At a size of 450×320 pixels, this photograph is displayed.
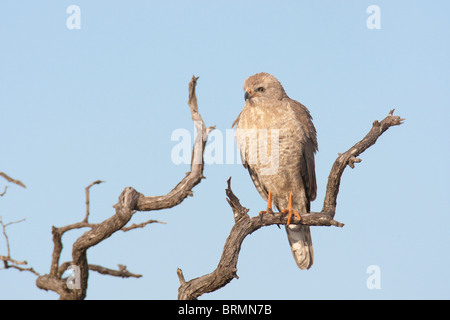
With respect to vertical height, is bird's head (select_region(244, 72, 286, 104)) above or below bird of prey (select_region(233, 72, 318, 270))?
above

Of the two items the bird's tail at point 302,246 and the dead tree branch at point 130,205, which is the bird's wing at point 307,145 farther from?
the dead tree branch at point 130,205

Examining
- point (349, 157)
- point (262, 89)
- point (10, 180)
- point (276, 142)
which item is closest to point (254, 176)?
point (276, 142)

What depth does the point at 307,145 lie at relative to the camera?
8.21 m

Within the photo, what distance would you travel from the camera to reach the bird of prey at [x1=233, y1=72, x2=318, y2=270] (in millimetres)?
8062

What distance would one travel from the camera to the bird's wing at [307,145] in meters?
8.19

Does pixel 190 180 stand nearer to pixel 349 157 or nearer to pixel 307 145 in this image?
pixel 349 157

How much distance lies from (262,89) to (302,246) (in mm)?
2625

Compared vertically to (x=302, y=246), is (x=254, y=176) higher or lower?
higher

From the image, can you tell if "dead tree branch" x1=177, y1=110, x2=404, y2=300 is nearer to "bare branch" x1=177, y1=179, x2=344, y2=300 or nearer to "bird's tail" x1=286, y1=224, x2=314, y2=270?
"bare branch" x1=177, y1=179, x2=344, y2=300

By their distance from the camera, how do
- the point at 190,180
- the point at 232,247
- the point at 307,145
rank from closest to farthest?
the point at 232,247
the point at 190,180
the point at 307,145

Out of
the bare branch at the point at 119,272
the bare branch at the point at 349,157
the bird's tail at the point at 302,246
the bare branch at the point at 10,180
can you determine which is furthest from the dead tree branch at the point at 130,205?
the bird's tail at the point at 302,246

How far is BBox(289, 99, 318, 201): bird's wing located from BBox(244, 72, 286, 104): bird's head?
284 millimetres

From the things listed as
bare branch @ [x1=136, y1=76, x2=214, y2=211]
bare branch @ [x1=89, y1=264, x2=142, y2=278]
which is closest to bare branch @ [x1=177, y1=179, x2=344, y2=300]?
bare branch @ [x1=136, y1=76, x2=214, y2=211]
